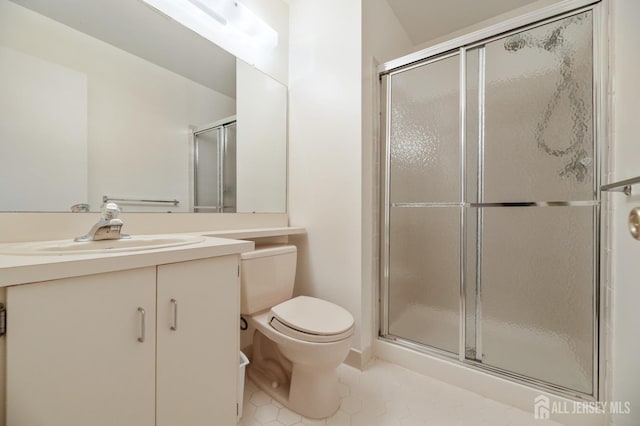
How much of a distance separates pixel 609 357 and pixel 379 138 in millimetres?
1489

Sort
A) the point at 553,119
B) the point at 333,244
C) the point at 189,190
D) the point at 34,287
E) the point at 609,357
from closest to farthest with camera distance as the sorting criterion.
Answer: the point at 34,287, the point at 609,357, the point at 553,119, the point at 189,190, the point at 333,244

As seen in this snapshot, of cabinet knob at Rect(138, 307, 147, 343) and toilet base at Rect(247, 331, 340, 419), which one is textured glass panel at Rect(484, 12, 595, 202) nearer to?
toilet base at Rect(247, 331, 340, 419)

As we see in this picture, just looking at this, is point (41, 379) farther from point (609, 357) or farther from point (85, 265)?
point (609, 357)

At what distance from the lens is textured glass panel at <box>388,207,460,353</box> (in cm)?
147

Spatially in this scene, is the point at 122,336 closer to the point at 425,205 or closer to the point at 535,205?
the point at 425,205

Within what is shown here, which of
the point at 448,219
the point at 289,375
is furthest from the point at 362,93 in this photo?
the point at 289,375

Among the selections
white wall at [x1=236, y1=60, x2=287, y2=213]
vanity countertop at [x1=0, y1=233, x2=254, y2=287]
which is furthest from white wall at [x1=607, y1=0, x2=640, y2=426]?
white wall at [x1=236, y1=60, x2=287, y2=213]

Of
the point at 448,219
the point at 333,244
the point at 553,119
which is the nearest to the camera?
the point at 553,119

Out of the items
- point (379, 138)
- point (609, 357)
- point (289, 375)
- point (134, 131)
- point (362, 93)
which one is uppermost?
point (362, 93)

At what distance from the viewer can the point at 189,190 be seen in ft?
4.33

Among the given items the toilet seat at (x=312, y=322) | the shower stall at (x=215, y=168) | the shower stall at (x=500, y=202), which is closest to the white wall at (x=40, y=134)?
the shower stall at (x=215, y=168)

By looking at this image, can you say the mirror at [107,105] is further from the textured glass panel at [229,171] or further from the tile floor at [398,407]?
the tile floor at [398,407]

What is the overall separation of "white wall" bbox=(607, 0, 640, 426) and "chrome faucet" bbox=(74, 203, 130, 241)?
1810 mm

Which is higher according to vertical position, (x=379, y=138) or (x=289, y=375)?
(x=379, y=138)
